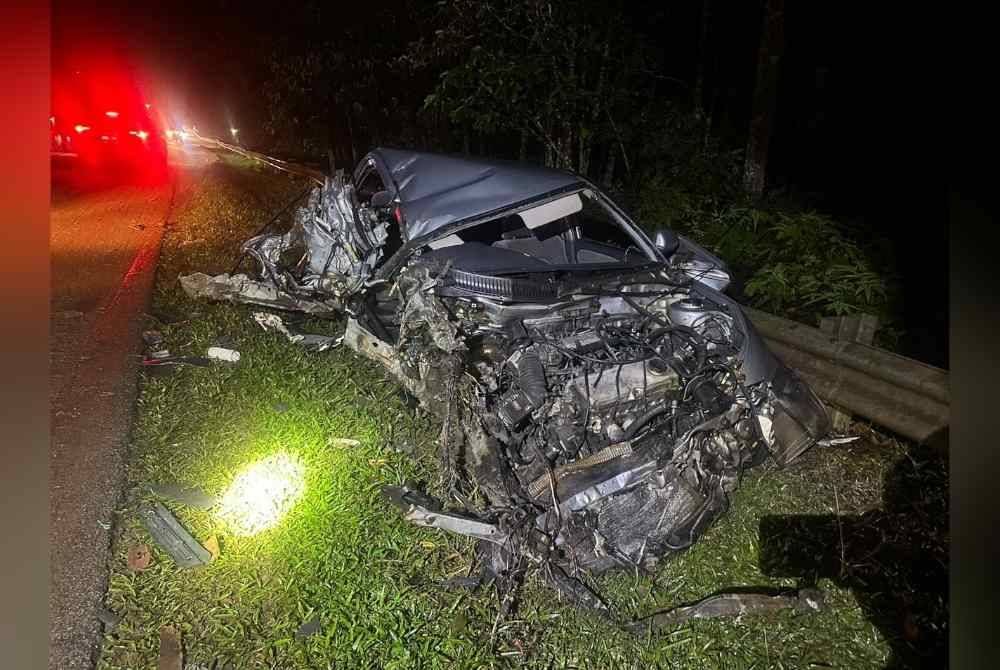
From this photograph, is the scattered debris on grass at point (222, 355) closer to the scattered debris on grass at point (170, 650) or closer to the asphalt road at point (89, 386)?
the asphalt road at point (89, 386)

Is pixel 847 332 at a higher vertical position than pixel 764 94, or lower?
lower

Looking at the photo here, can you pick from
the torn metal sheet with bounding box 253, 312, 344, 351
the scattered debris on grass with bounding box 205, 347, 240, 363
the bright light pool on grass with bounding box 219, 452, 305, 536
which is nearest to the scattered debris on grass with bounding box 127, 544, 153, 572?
the bright light pool on grass with bounding box 219, 452, 305, 536

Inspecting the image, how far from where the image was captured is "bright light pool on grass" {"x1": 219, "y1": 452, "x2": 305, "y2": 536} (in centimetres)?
331

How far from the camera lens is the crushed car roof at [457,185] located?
12.9ft

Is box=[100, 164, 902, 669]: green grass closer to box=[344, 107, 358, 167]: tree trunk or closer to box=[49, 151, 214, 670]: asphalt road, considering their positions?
box=[49, 151, 214, 670]: asphalt road

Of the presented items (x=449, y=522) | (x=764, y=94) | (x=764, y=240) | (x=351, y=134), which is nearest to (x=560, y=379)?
(x=449, y=522)

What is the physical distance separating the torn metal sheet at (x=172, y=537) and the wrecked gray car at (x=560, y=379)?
1.01 meters

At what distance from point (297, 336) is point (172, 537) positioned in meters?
2.01

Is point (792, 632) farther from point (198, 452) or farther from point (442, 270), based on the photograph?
point (198, 452)

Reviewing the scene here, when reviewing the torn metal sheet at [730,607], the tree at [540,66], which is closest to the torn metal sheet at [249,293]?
the torn metal sheet at [730,607]

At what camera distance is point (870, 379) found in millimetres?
4027

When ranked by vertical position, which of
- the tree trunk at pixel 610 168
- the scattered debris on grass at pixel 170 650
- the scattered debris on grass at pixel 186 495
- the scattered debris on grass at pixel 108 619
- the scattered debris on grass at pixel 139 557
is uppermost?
the tree trunk at pixel 610 168

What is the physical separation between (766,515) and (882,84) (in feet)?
29.3

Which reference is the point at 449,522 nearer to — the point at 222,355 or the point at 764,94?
the point at 222,355
